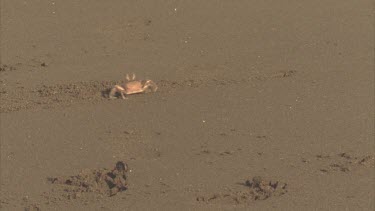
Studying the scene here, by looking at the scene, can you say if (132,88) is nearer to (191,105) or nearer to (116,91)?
(116,91)

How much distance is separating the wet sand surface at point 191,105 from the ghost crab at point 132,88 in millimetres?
62

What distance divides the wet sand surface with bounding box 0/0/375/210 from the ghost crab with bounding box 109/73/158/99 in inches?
2.4

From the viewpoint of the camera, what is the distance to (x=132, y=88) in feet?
20.1

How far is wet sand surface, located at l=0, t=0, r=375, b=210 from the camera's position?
530 centimetres

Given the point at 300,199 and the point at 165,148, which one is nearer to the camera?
the point at 300,199

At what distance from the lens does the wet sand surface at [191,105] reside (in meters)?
5.30

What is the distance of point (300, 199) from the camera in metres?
5.24

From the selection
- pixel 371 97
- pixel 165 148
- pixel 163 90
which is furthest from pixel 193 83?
pixel 371 97

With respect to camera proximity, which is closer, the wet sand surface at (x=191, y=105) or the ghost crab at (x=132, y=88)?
the wet sand surface at (x=191, y=105)

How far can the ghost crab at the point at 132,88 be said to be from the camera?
6.13 metres

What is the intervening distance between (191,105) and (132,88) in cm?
44

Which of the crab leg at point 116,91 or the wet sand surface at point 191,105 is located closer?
the wet sand surface at point 191,105

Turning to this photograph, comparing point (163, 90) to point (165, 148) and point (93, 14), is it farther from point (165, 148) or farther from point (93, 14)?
point (93, 14)

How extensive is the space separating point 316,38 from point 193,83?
1.24 meters
